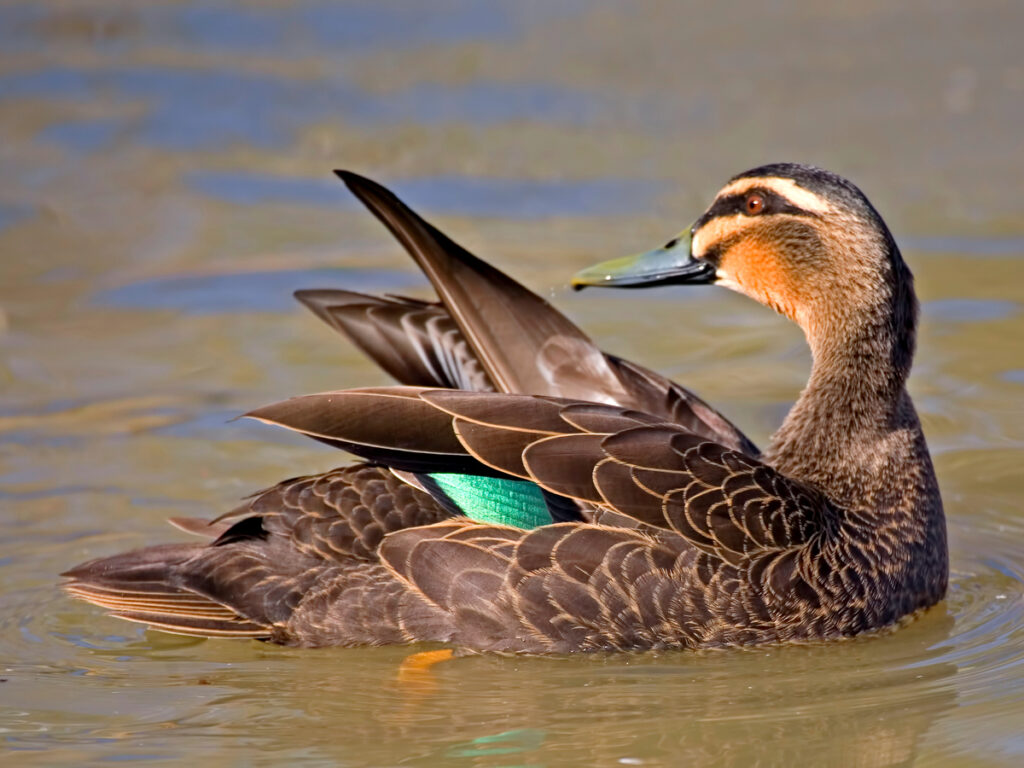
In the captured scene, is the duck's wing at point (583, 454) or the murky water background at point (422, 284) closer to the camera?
the murky water background at point (422, 284)

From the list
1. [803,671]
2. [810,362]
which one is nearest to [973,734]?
[803,671]

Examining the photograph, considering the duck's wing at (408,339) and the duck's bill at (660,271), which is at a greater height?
the duck's bill at (660,271)

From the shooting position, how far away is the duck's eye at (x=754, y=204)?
6.70 metres

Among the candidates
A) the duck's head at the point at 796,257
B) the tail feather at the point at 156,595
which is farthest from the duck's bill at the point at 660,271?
the tail feather at the point at 156,595

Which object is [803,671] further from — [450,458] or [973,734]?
[450,458]

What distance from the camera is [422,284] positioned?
10.2 m

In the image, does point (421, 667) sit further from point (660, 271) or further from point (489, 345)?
point (660, 271)

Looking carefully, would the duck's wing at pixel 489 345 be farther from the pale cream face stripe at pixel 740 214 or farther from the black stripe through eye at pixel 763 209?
the black stripe through eye at pixel 763 209

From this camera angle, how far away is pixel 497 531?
6066 mm

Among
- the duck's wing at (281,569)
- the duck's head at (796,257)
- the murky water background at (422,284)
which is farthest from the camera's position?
the duck's head at (796,257)

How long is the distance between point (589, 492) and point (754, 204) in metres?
1.43

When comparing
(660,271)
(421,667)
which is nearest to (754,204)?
(660,271)

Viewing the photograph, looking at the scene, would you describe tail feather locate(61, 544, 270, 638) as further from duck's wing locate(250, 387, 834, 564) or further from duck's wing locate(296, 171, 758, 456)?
duck's wing locate(296, 171, 758, 456)

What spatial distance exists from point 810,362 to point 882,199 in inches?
89.0
